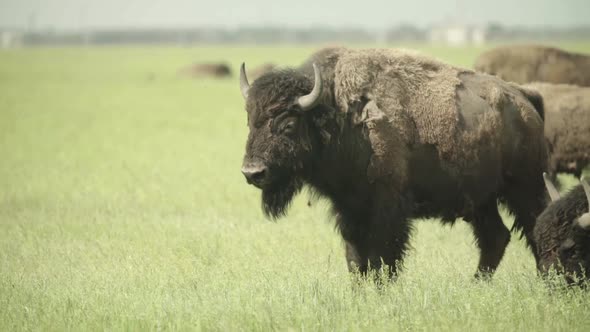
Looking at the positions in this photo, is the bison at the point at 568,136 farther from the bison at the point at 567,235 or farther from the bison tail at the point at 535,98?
the bison at the point at 567,235

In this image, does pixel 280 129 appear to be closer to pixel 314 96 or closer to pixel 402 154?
pixel 314 96

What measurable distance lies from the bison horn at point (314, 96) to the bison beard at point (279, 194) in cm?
71

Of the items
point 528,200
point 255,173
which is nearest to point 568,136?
point 528,200

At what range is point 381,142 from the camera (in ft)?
27.5

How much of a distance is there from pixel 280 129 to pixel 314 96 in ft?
1.37

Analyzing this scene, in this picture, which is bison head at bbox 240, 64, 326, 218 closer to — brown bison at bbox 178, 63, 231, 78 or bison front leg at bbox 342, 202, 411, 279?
bison front leg at bbox 342, 202, 411, 279

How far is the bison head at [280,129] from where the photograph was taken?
26.2ft

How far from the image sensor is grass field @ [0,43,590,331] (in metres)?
7.23

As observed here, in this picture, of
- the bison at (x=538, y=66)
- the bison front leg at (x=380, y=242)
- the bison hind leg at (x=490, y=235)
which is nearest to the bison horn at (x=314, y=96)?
the bison front leg at (x=380, y=242)

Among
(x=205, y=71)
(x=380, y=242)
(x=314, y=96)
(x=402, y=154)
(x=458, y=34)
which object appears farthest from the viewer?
(x=458, y=34)

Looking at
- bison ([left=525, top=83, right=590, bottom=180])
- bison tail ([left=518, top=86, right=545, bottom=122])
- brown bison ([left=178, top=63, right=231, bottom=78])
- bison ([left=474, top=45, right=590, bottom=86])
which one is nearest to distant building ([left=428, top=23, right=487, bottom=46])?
brown bison ([left=178, top=63, right=231, bottom=78])

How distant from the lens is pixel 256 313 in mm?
7199

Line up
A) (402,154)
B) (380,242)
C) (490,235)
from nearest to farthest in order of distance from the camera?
(380,242)
(402,154)
(490,235)

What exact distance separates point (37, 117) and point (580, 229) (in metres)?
27.8
